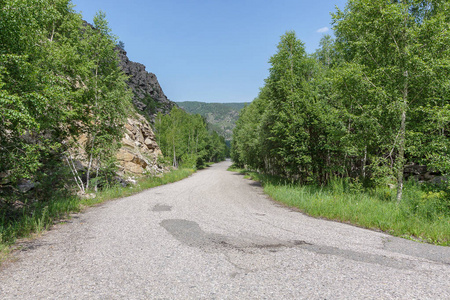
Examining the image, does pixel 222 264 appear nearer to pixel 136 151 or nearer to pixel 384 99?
pixel 384 99

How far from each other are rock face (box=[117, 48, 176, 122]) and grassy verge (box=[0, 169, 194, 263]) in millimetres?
80432

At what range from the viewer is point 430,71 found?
8008 millimetres

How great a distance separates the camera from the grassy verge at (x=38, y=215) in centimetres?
521

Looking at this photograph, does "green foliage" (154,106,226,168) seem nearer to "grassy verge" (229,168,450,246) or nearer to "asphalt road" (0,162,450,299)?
"grassy verge" (229,168,450,246)

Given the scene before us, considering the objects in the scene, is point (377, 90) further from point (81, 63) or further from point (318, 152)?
point (81, 63)

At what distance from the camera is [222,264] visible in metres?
3.96

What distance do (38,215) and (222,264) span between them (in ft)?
20.4

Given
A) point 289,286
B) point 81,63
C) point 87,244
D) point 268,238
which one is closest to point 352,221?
point 268,238

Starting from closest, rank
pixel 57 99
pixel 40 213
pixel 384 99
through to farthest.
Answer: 1. pixel 57 99
2. pixel 40 213
3. pixel 384 99

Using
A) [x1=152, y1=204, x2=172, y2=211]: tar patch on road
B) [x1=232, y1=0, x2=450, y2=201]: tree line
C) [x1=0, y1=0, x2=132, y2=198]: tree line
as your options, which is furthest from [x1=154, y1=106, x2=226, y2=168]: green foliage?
[x1=232, y1=0, x2=450, y2=201]: tree line

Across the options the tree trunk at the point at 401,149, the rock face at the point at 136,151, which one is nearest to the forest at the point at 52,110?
the rock face at the point at 136,151

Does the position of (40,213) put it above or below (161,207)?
above

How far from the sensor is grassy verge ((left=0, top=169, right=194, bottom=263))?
5.21 m

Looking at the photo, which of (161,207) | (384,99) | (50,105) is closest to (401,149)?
(384,99)
